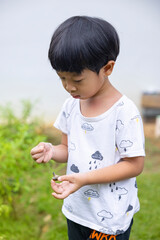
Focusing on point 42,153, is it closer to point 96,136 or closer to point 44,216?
point 96,136

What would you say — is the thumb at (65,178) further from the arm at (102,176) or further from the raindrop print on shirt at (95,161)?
the raindrop print on shirt at (95,161)

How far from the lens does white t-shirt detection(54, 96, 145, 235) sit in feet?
4.04

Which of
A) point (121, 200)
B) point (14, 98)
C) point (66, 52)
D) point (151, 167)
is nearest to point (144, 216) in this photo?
point (151, 167)

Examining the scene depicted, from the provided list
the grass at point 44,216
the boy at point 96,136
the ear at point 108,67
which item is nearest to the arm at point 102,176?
the boy at point 96,136

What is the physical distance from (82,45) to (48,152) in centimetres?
60

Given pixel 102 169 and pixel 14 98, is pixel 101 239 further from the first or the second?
pixel 14 98

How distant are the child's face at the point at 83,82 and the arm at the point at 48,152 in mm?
317

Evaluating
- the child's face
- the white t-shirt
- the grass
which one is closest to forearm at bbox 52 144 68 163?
the white t-shirt

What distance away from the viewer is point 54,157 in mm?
1497

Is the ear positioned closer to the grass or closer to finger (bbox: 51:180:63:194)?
finger (bbox: 51:180:63:194)

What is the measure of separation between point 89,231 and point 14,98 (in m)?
3.04

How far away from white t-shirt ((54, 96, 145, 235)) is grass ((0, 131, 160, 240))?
824 millimetres

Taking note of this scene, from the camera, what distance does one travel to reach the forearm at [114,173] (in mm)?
1245

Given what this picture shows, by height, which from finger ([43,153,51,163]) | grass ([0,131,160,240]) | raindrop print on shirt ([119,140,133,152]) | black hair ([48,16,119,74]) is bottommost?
grass ([0,131,160,240])
